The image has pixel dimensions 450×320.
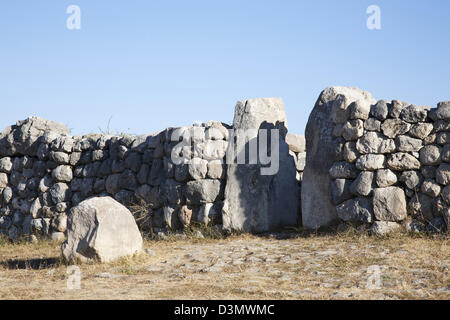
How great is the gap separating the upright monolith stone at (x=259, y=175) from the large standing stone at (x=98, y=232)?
7.91 ft

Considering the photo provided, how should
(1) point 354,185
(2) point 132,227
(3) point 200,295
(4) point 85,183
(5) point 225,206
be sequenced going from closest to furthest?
(3) point 200,295, (2) point 132,227, (1) point 354,185, (5) point 225,206, (4) point 85,183

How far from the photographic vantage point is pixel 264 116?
408 inches

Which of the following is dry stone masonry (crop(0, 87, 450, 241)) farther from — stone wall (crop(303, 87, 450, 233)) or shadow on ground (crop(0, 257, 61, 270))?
shadow on ground (crop(0, 257, 61, 270))

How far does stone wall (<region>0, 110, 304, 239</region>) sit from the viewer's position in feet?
34.2

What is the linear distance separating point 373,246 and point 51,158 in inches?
300

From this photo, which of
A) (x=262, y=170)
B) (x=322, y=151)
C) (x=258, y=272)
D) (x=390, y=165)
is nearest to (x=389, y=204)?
(x=390, y=165)

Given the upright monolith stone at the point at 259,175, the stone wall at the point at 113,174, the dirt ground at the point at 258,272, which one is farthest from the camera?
the stone wall at the point at 113,174

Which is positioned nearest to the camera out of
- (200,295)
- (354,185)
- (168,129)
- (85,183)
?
(200,295)

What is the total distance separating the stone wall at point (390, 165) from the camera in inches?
340

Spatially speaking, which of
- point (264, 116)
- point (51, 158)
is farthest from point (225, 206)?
point (51, 158)

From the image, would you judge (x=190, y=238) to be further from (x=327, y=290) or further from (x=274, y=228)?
(x=327, y=290)

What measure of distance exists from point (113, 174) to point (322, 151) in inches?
177

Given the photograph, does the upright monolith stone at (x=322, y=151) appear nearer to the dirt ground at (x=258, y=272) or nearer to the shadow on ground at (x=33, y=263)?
the dirt ground at (x=258, y=272)

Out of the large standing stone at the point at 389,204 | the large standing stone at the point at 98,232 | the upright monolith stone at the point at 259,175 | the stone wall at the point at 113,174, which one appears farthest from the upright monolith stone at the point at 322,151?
the large standing stone at the point at 98,232
